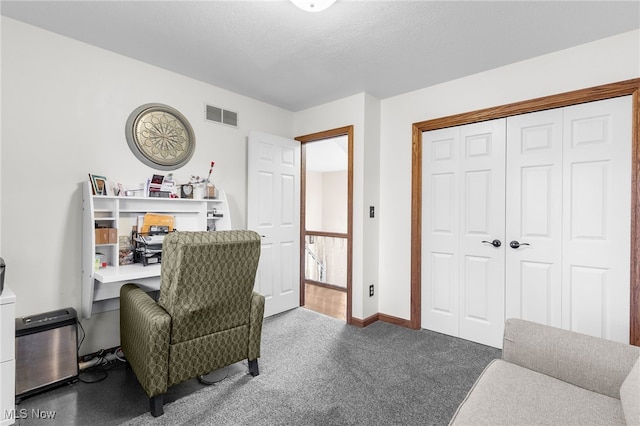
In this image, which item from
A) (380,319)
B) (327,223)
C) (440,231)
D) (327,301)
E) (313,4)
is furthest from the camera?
(327,223)

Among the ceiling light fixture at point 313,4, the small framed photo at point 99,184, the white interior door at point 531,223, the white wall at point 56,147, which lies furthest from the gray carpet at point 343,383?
the ceiling light fixture at point 313,4

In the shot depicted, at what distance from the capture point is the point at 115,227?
95.7 inches

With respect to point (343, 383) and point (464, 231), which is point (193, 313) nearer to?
point (343, 383)

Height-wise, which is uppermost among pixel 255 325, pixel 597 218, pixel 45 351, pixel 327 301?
pixel 597 218

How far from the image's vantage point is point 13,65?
2166mm

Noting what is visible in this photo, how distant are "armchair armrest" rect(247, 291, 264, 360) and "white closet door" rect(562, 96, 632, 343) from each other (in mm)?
2355

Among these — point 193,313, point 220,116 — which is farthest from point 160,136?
point 193,313

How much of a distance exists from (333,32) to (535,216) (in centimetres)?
216

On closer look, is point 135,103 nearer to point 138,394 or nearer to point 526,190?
point 138,394

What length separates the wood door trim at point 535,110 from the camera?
2.20 metres

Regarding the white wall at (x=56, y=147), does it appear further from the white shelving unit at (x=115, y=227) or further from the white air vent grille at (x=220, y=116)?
the white air vent grille at (x=220, y=116)

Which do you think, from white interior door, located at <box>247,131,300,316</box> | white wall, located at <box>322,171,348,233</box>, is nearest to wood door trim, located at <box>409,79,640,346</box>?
white interior door, located at <box>247,131,300,316</box>

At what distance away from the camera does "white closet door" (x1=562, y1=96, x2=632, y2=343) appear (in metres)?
2.27

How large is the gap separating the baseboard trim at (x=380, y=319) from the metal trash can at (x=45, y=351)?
2.37 meters
